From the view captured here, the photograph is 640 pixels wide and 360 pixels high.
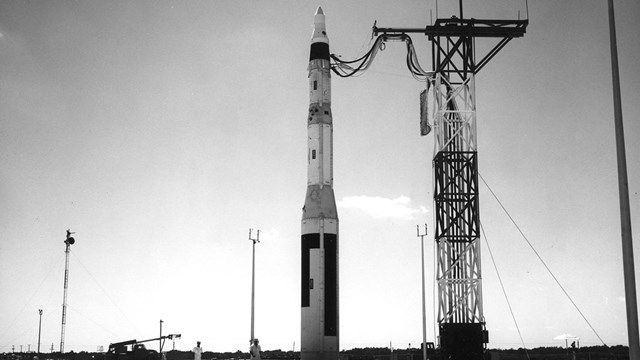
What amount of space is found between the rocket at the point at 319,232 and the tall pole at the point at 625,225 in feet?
52.6

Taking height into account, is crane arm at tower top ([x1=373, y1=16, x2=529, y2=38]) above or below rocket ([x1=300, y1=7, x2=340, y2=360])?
above

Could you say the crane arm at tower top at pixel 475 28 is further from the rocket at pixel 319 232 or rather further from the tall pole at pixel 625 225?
the tall pole at pixel 625 225

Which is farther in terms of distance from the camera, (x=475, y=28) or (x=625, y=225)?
(x=475, y=28)

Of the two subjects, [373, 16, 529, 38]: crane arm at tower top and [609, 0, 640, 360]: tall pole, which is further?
[373, 16, 529, 38]: crane arm at tower top

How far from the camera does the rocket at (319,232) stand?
3169cm

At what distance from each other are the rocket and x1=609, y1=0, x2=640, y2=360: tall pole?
52.6 feet

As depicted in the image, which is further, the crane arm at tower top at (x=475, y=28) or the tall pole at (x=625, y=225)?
the crane arm at tower top at (x=475, y=28)

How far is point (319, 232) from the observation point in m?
32.8

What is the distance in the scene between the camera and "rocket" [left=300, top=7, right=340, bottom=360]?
3169 cm

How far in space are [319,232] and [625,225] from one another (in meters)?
16.6

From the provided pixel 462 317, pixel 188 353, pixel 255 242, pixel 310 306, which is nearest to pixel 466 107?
pixel 462 317

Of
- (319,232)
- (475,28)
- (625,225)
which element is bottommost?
(625,225)

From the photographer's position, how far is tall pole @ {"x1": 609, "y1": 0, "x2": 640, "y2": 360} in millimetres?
17719

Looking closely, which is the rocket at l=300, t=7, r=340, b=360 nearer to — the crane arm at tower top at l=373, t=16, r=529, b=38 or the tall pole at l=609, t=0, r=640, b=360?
the crane arm at tower top at l=373, t=16, r=529, b=38
